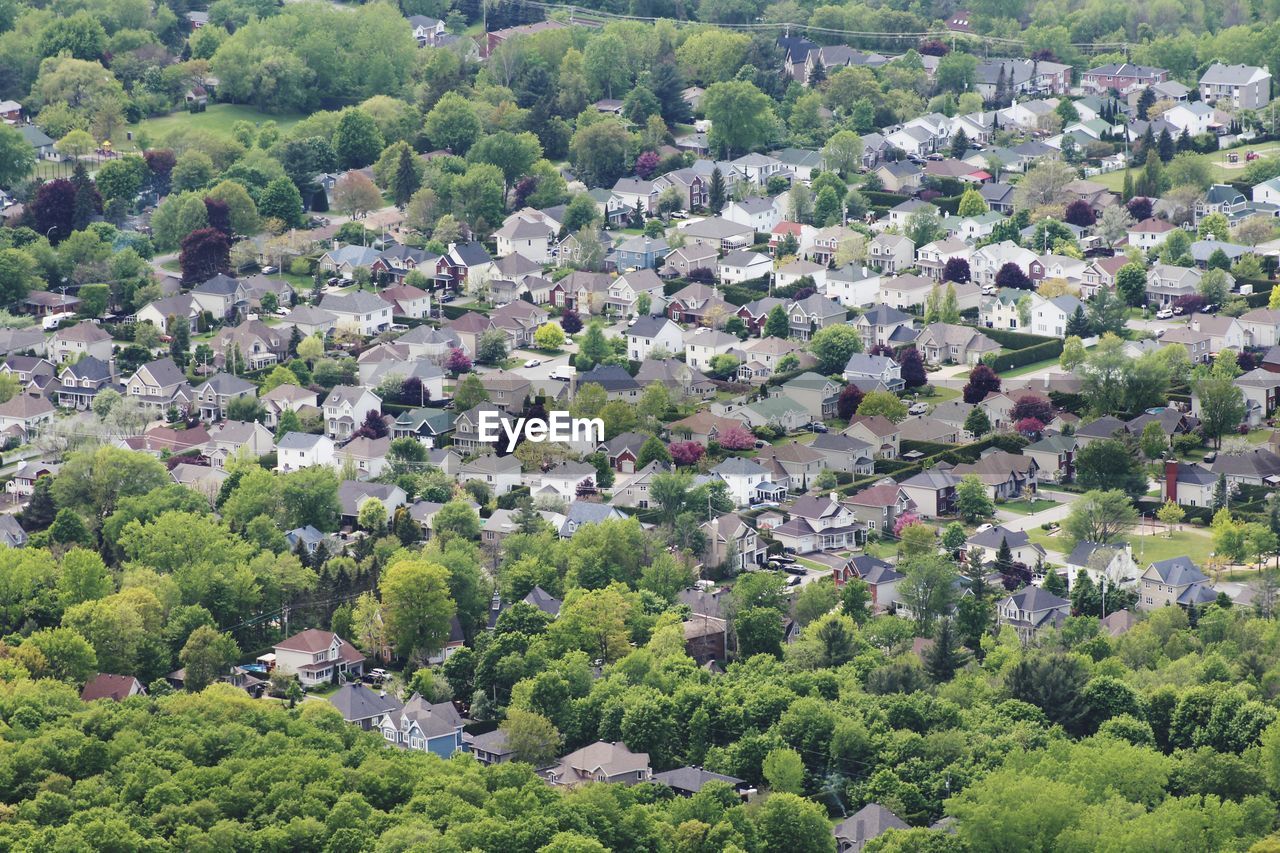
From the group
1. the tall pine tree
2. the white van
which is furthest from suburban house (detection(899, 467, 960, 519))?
the tall pine tree

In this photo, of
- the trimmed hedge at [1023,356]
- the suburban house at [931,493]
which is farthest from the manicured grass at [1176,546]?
the trimmed hedge at [1023,356]

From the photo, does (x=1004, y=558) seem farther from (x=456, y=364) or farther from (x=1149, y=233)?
(x=1149, y=233)

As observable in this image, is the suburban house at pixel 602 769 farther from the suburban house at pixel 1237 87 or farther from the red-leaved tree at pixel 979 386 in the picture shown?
the suburban house at pixel 1237 87

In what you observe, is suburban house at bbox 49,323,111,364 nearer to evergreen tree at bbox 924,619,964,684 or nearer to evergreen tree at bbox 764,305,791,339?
evergreen tree at bbox 764,305,791,339

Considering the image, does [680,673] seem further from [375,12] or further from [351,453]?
[375,12]

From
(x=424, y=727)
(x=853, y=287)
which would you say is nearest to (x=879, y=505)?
(x=424, y=727)

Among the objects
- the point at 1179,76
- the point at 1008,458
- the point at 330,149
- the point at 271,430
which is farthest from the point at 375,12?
the point at 1008,458

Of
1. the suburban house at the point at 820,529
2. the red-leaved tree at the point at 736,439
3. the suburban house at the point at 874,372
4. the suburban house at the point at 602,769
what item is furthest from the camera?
the suburban house at the point at 874,372
